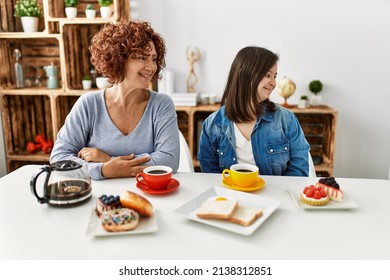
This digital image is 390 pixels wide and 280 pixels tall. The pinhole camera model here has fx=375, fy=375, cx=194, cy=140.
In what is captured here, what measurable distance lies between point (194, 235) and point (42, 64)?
105 inches

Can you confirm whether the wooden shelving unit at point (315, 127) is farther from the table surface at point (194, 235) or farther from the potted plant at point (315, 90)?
the table surface at point (194, 235)

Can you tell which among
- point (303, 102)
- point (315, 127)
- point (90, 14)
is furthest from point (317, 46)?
point (90, 14)

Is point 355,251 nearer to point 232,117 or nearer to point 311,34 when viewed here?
point 232,117

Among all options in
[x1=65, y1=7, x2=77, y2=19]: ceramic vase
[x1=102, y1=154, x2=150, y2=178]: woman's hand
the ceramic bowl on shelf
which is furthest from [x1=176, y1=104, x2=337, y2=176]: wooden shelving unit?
[x1=102, y1=154, x2=150, y2=178]: woman's hand

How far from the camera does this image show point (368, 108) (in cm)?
294

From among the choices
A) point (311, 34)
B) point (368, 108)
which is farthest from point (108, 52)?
point (368, 108)

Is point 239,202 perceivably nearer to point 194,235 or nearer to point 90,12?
point 194,235

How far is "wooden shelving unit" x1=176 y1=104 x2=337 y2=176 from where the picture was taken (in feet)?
9.03

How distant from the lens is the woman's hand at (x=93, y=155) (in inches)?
57.0

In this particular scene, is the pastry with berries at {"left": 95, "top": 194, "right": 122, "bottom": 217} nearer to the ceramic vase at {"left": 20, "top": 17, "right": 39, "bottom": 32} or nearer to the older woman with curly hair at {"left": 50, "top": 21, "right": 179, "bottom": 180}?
the older woman with curly hair at {"left": 50, "top": 21, "right": 179, "bottom": 180}

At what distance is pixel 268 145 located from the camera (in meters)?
1.66
